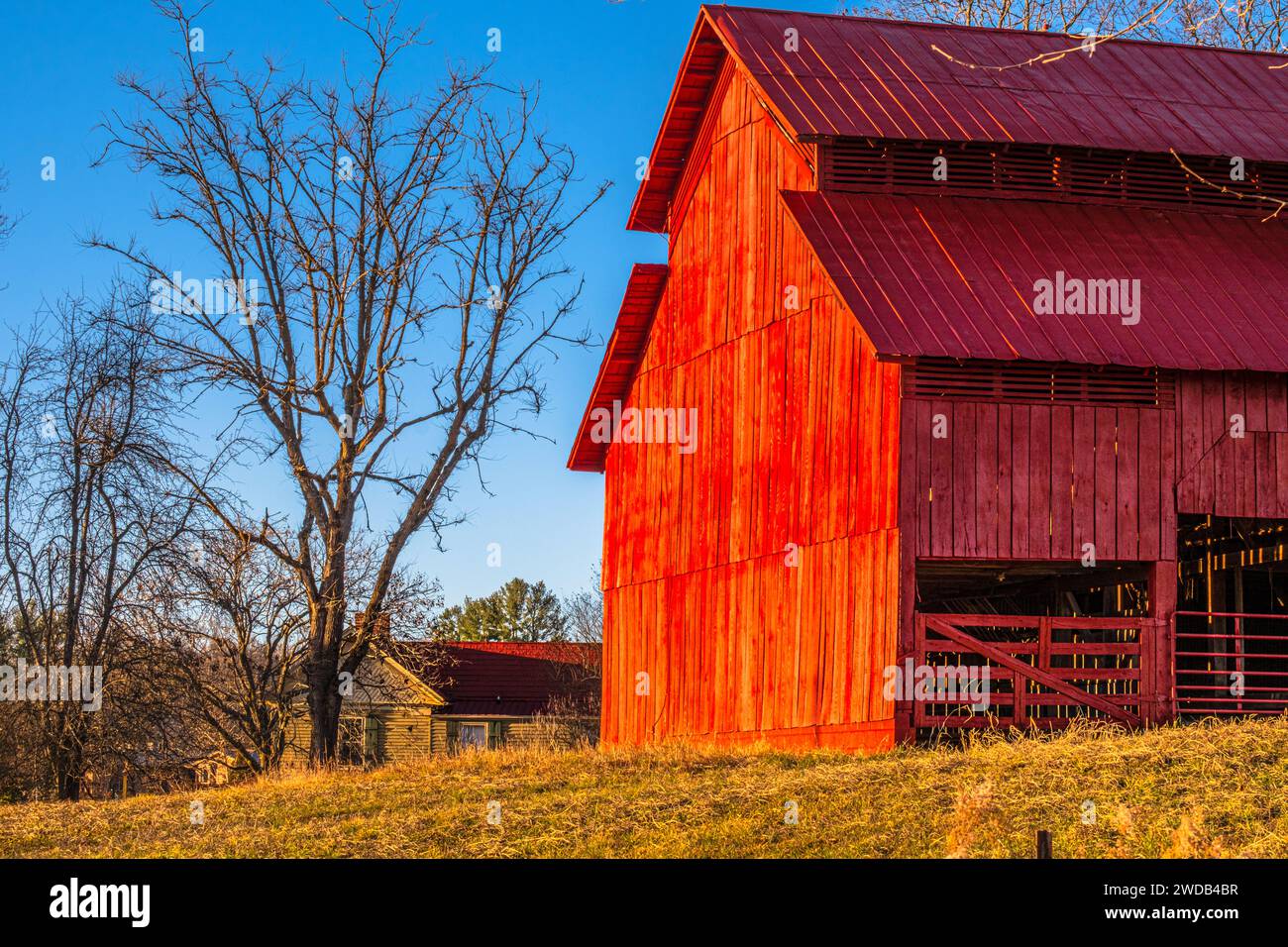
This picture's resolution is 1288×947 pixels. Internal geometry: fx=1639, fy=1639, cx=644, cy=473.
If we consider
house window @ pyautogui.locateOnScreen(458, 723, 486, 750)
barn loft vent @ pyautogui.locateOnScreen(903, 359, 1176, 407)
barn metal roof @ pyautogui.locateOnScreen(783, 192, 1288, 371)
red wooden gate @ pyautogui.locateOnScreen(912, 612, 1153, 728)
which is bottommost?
house window @ pyautogui.locateOnScreen(458, 723, 486, 750)

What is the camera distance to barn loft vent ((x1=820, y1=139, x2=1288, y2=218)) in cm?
2328

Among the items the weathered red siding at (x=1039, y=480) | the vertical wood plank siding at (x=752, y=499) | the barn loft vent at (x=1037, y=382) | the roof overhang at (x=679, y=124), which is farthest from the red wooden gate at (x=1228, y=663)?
the roof overhang at (x=679, y=124)

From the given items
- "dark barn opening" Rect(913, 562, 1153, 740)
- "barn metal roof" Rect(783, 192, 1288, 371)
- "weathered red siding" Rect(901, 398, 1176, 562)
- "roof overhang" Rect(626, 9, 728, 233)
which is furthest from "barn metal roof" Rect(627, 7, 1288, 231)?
"dark barn opening" Rect(913, 562, 1153, 740)

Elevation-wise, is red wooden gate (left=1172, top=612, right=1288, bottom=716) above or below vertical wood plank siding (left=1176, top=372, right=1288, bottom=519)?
below

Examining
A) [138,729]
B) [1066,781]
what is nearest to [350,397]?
[138,729]

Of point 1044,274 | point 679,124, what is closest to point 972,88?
point 1044,274

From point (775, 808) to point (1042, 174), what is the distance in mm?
12156

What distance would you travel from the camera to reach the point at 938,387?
20125 millimetres

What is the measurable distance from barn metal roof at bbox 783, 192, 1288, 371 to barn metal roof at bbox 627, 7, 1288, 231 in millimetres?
1043

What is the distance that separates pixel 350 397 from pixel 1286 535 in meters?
17.0

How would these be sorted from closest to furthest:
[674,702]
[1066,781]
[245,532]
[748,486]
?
[1066,781] < [748,486] < [674,702] < [245,532]

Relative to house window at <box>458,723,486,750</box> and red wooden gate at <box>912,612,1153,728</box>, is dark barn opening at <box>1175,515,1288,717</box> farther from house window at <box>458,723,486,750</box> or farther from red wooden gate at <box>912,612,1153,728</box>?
house window at <box>458,723,486,750</box>
